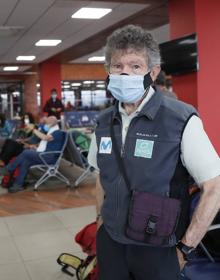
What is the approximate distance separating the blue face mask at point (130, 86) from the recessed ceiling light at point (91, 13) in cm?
521

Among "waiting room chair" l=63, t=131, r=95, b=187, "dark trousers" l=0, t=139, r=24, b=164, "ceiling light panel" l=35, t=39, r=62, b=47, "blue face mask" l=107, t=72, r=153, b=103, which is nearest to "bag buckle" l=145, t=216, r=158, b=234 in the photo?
"blue face mask" l=107, t=72, r=153, b=103

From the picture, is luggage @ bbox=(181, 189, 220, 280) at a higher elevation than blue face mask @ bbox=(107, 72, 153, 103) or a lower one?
lower

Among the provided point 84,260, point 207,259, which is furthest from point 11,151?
point 207,259

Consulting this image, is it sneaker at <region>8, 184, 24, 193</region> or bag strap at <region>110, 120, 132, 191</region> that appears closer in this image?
bag strap at <region>110, 120, 132, 191</region>

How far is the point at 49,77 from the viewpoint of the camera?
1353cm

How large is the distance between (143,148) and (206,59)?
391 centimetres

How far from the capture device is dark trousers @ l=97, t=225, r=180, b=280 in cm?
136

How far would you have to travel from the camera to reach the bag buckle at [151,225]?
133 cm

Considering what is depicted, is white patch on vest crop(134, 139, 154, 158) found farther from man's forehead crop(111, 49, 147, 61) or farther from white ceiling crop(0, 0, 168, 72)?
white ceiling crop(0, 0, 168, 72)

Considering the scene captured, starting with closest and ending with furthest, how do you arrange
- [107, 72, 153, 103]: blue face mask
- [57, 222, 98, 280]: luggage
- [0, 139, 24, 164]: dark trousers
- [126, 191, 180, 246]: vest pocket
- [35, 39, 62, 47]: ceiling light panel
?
1. [126, 191, 180, 246]: vest pocket
2. [107, 72, 153, 103]: blue face mask
3. [57, 222, 98, 280]: luggage
4. [0, 139, 24, 164]: dark trousers
5. [35, 39, 62, 47]: ceiling light panel

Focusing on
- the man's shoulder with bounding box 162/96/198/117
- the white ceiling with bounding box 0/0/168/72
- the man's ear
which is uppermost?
the white ceiling with bounding box 0/0/168/72

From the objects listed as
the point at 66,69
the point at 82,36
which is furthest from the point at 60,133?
the point at 66,69

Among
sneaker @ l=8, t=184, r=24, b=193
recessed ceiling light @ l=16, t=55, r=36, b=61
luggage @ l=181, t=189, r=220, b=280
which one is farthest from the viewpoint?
recessed ceiling light @ l=16, t=55, r=36, b=61

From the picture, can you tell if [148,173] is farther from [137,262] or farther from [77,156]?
[77,156]
